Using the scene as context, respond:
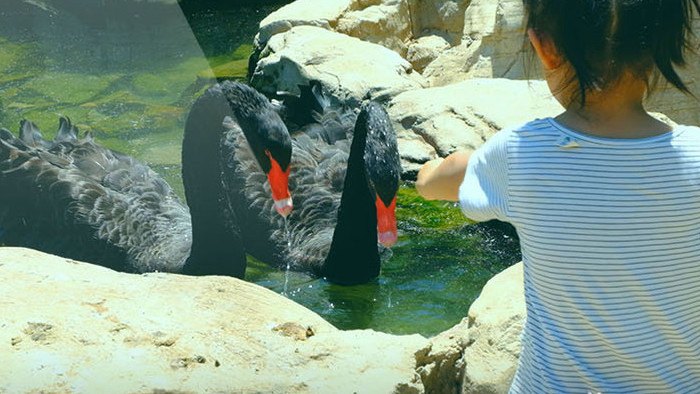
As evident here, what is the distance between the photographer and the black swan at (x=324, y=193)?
4.05 metres

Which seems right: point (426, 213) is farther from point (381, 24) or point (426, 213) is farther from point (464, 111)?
Answer: point (381, 24)

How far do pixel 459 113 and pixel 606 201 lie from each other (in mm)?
4551

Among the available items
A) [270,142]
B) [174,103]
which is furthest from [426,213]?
[174,103]

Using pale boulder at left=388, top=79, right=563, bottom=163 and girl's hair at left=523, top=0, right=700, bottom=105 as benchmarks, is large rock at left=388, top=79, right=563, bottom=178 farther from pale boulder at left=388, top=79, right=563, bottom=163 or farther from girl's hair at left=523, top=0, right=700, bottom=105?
girl's hair at left=523, top=0, right=700, bottom=105

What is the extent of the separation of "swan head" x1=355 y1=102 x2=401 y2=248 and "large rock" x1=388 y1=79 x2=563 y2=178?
Answer: 1.67 meters

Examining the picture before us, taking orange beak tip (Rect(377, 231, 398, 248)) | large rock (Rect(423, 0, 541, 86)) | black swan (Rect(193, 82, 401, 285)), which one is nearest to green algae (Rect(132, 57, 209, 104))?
large rock (Rect(423, 0, 541, 86))

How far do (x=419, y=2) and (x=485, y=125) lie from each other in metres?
3.37

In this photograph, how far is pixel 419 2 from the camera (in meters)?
8.88

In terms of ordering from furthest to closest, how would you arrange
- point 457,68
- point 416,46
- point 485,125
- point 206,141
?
1. point 416,46
2. point 457,68
3. point 485,125
4. point 206,141

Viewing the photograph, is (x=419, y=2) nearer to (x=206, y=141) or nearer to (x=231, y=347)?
(x=206, y=141)

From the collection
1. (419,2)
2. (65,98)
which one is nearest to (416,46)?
(419,2)

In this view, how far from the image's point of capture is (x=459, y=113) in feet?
19.6

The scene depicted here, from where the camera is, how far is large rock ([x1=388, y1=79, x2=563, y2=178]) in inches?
227

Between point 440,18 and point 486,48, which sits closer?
point 486,48
